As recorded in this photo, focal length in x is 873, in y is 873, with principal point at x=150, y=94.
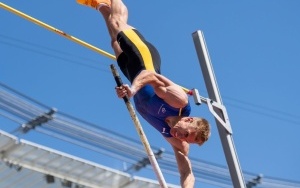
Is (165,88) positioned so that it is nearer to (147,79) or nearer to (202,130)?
(147,79)

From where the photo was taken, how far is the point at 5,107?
16.5 meters

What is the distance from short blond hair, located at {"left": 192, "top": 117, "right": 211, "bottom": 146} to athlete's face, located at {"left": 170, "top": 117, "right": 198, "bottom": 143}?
0.08ft

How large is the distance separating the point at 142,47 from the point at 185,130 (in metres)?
0.86

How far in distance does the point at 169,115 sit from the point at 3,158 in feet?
30.3

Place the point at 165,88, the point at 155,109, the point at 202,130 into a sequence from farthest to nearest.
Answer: the point at 155,109 → the point at 165,88 → the point at 202,130

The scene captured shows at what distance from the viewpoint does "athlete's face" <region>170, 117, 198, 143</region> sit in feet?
20.0

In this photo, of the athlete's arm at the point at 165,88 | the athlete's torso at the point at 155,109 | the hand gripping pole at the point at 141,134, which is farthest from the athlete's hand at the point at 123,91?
the athlete's torso at the point at 155,109

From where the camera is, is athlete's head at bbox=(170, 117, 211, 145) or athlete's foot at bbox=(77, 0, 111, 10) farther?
athlete's foot at bbox=(77, 0, 111, 10)

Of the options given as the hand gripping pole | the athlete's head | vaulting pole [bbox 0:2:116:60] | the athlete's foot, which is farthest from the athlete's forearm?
vaulting pole [bbox 0:2:116:60]

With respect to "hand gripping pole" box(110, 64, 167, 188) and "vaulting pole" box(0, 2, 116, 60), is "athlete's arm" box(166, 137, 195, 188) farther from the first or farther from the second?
"vaulting pole" box(0, 2, 116, 60)

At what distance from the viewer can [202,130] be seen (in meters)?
6.07

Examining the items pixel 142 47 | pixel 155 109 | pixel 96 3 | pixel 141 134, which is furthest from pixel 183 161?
pixel 96 3

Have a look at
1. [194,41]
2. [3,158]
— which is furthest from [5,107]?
[194,41]

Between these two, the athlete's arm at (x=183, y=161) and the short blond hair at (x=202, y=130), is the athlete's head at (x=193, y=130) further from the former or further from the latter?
the athlete's arm at (x=183, y=161)
